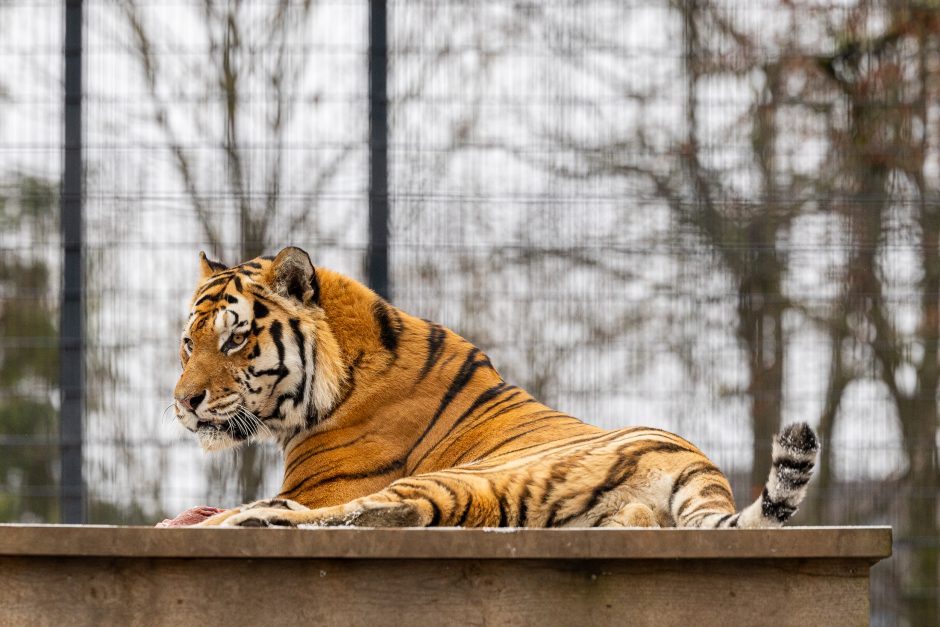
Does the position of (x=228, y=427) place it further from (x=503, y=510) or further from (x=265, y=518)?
(x=503, y=510)

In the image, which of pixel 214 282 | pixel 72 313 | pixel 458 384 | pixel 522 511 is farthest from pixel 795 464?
pixel 72 313

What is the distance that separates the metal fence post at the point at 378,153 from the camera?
169 inches

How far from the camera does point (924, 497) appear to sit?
4.84m

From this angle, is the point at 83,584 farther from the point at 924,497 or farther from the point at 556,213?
the point at 924,497

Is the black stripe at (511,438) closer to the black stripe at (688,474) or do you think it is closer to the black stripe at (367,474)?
the black stripe at (367,474)

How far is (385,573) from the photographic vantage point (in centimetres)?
194

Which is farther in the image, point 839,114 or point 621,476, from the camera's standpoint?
point 839,114

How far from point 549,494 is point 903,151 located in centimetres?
344

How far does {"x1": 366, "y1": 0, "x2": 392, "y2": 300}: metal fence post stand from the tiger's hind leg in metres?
2.18

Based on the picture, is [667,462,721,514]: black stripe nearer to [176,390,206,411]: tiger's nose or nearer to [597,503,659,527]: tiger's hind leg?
[597,503,659,527]: tiger's hind leg

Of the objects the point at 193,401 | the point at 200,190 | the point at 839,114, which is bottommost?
the point at 193,401

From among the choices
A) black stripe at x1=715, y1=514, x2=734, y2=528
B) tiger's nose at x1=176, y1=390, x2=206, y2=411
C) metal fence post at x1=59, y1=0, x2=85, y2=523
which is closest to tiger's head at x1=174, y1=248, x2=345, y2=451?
tiger's nose at x1=176, y1=390, x2=206, y2=411

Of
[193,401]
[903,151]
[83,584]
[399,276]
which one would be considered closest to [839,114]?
[903,151]

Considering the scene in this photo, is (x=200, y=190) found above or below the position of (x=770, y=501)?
above
